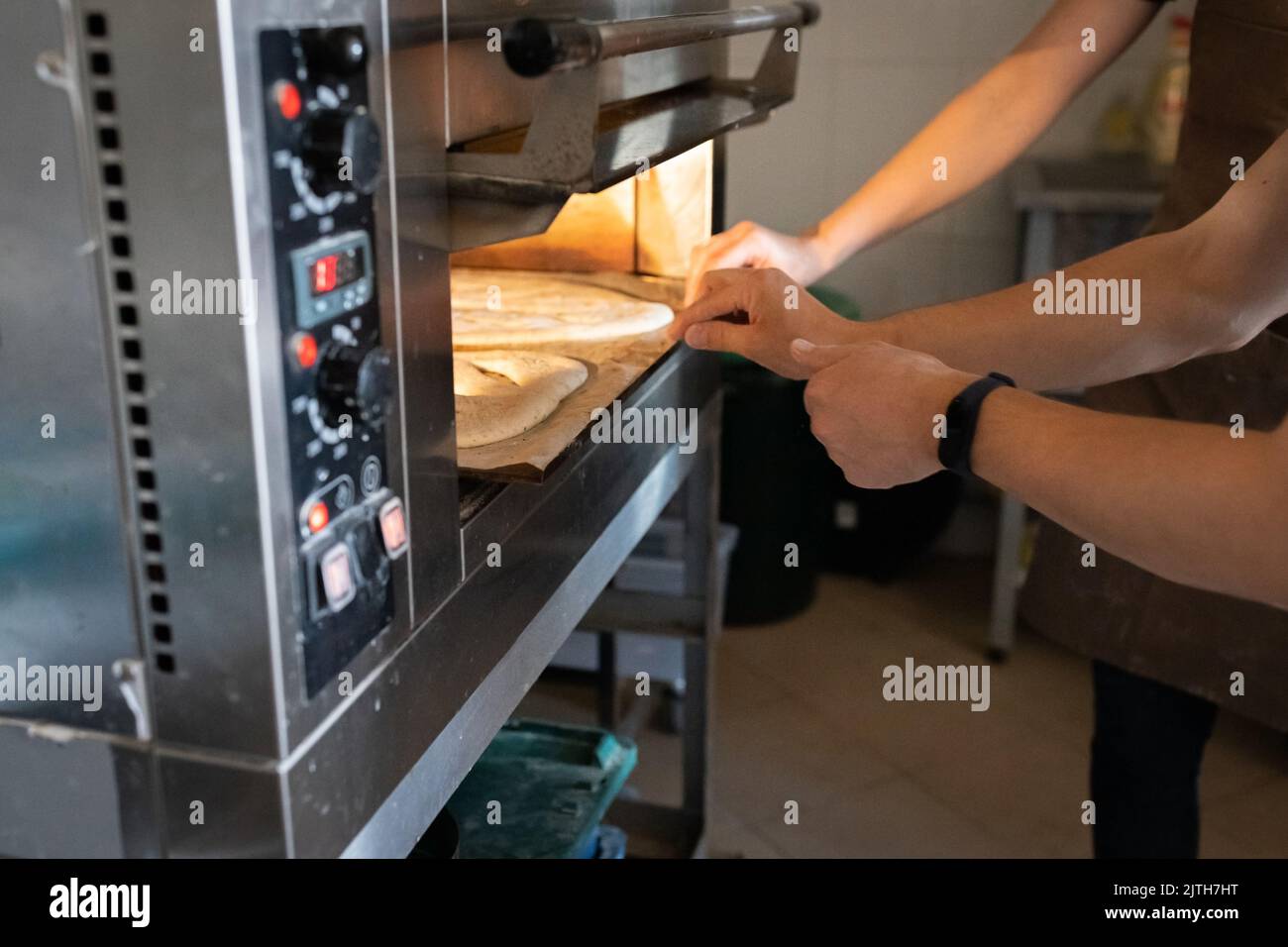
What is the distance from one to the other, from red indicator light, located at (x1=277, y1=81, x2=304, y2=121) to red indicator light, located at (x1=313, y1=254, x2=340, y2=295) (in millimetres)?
75

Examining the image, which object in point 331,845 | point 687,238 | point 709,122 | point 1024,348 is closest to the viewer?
point 331,845

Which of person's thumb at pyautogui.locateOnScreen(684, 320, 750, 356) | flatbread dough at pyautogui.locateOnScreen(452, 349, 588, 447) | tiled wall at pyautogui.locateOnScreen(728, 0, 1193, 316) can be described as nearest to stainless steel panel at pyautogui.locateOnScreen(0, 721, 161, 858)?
flatbread dough at pyautogui.locateOnScreen(452, 349, 588, 447)

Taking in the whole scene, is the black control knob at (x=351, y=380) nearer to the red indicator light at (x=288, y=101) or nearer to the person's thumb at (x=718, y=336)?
the red indicator light at (x=288, y=101)

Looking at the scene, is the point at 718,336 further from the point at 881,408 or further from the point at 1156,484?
the point at 1156,484

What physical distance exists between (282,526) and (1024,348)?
2.95 ft

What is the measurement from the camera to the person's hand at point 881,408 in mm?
1000

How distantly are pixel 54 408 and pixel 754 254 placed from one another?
92 centimetres

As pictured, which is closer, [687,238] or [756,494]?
[687,238]

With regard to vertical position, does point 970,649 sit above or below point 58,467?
below

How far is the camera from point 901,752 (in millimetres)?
2590

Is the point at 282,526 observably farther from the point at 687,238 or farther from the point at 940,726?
the point at 940,726

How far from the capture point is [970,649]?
2938mm

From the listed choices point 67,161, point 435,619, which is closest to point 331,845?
point 435,619

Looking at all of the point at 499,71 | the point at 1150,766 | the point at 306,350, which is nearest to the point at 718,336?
the point at 499,71
